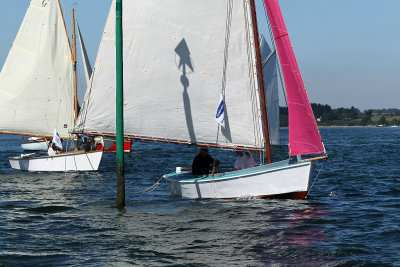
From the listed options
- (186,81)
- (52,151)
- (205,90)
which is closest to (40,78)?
(52,151)

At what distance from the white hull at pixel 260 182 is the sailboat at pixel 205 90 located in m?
0.03

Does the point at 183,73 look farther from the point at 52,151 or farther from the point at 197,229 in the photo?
the point at 52,151

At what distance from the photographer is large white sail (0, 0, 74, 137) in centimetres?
4172

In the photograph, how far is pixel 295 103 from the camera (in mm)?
21219

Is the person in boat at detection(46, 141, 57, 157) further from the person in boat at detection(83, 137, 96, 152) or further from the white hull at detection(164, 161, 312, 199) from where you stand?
the white hull at detection(164, 161, 312, 199)

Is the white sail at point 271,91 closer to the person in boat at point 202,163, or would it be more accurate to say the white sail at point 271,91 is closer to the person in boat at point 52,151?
the person in boat at point 202,163

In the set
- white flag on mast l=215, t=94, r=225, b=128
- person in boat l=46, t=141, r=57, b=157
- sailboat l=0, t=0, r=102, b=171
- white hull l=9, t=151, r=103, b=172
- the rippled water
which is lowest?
the rippled water

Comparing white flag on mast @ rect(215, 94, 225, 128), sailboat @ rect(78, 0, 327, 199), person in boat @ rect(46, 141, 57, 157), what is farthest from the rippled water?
person in boat @ rect(46, 141, 57, 157)

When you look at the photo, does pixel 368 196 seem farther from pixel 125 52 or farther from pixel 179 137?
pixel 125 52

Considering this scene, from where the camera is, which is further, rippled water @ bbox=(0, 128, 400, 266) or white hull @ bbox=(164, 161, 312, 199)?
white hull @ bbox=(164, 161, 312, 199)

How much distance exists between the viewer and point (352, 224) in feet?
60.6

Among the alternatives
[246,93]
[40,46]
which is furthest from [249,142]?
[40,46]

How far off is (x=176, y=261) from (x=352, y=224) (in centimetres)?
670

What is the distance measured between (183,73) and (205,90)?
3.71 ft
